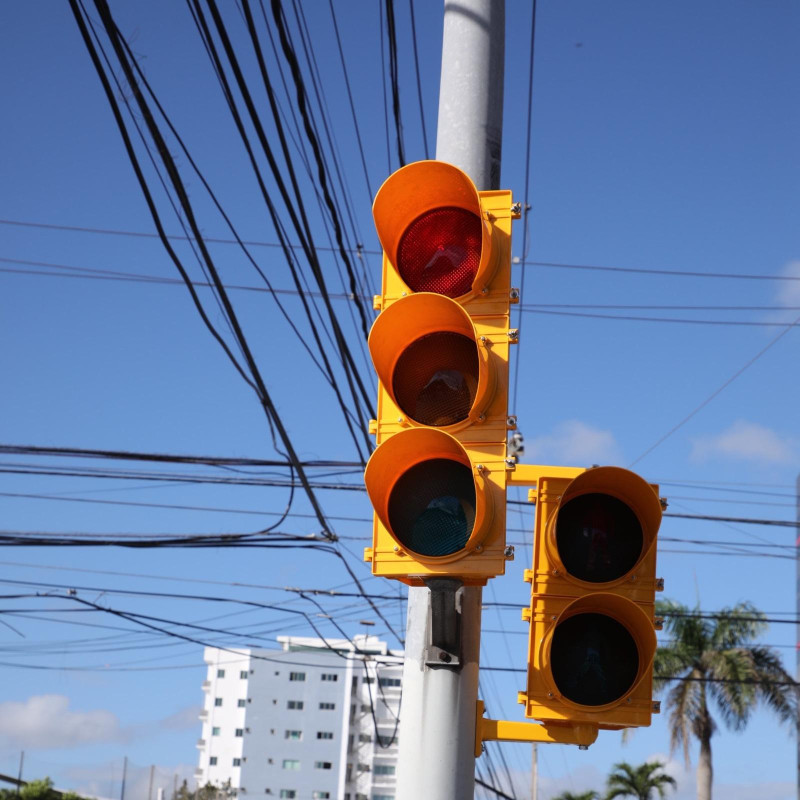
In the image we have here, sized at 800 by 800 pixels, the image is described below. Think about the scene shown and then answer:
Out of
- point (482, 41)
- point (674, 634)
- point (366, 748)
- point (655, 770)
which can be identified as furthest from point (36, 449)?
point (366, 748)

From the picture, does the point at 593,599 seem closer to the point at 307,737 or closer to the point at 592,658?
the point at 592,658

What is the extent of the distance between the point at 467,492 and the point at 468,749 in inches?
38.1

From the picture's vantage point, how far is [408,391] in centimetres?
436

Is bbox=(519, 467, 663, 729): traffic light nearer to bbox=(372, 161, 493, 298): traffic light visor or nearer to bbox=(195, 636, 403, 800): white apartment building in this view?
bbox=(372, 161, 493, 298): traffic light visor

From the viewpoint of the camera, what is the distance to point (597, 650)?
4.36 meters

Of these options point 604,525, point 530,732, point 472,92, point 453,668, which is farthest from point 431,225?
point 530,732

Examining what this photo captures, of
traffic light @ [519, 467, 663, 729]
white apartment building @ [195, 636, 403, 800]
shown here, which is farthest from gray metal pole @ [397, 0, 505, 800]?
white apartment building @ [195, 636, 403, 800]

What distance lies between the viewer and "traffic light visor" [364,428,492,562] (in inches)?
159

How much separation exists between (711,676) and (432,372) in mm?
34721

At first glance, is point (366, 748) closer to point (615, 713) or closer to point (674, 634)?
point (674, 634)

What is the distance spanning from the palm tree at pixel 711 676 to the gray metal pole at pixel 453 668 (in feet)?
106

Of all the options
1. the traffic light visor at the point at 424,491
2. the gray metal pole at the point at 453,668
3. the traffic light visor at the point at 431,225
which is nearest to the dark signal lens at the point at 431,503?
the traffic light visor at the point at 424,491

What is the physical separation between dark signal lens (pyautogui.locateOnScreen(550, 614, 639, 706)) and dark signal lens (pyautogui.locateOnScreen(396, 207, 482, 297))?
4.44 feet

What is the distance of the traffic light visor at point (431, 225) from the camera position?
4484 mm
